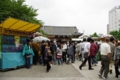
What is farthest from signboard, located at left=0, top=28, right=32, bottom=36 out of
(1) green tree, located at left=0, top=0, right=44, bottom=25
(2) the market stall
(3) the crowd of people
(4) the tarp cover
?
(1) green tree, located at left=0, top=0, right=44, bottom=25

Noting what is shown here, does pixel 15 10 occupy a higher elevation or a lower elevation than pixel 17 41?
higher

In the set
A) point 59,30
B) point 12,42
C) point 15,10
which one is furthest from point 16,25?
point 59,30

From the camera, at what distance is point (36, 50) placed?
49.3ft

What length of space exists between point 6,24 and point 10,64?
2.23 metres

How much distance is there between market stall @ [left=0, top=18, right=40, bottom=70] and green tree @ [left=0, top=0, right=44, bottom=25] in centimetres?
767

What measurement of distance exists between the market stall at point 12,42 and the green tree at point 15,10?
7673mm

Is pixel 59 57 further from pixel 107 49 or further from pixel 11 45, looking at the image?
pixel 107 49

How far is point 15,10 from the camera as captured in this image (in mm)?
23000

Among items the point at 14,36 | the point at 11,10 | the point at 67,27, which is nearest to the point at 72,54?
the point at 14,36

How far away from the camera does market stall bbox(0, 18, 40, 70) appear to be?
11.3m

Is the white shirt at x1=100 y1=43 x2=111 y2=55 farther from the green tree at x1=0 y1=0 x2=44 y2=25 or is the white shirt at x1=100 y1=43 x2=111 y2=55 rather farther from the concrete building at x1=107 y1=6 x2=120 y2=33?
the concrete building at x1=107 y1=6 x2=120 y2=33

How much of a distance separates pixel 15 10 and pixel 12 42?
37.1 feet

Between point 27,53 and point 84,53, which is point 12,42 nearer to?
point 27,53

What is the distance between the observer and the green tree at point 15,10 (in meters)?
20.7
